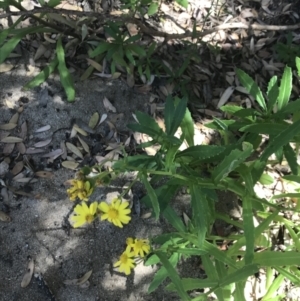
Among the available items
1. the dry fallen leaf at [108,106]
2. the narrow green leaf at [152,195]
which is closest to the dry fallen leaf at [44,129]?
the dry fallen leaf at [108,106]

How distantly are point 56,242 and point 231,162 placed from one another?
1.28 meters

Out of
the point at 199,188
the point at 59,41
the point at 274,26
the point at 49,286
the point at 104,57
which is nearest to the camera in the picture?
the point at 199,188

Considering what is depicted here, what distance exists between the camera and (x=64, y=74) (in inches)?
108

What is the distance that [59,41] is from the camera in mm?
2746

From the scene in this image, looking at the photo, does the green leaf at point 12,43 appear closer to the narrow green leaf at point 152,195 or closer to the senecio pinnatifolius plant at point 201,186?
the senecio pinnatifolius plant at point 201,186

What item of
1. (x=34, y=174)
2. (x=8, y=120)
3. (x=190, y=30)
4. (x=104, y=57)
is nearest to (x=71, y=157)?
(x=34, y=174)

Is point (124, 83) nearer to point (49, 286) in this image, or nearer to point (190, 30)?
point (190, 30)

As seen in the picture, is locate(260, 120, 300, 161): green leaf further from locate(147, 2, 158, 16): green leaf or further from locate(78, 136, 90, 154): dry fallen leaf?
locate(147, 2, 158, 16): green leaf

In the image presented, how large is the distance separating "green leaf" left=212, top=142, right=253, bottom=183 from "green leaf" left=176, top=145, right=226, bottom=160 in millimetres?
82

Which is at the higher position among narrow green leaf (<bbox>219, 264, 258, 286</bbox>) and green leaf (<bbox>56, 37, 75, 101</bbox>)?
green leaf (<bbox>56, 37, 75, 101</bbox>)

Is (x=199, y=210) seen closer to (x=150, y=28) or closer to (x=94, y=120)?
(x=94, y=120)

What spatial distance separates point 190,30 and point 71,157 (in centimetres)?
124

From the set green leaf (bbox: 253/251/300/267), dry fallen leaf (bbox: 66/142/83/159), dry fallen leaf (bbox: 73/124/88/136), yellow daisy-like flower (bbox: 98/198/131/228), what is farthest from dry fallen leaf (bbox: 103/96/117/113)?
green leaf (bbox: 253/251/300/267)

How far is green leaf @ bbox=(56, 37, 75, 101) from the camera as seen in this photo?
107 inches
